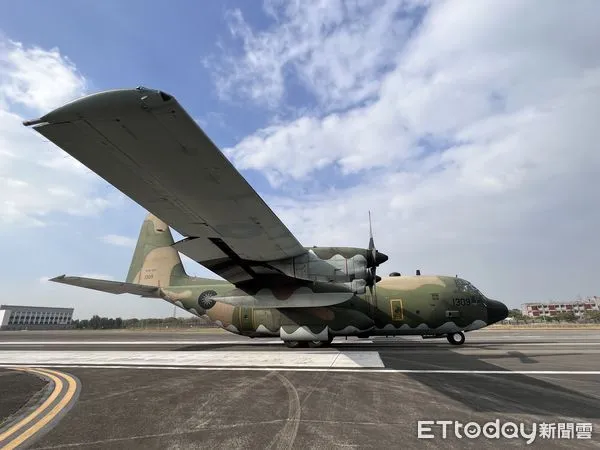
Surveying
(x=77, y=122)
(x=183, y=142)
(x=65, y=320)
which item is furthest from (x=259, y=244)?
(x=65, y=320)

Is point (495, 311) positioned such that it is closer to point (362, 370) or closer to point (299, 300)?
point (299, 300)

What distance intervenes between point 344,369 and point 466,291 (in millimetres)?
11581

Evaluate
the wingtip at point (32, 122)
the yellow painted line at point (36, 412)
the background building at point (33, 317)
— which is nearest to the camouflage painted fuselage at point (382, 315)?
the yellow painted line at point (36, 412)

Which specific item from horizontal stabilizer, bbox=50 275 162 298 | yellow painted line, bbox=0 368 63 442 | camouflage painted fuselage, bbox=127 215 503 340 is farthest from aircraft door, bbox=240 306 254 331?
yellow painted line, bbox=0 368 63 442

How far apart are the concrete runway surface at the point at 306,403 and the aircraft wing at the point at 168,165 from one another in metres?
4.38

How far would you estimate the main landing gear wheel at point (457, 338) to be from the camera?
18.8m

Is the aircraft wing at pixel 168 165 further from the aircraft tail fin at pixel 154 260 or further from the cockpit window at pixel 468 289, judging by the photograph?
the cockpit window at pixel 468 289

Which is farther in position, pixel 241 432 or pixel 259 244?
pixel 259 244

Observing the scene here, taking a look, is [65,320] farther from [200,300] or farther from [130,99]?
[130,99]

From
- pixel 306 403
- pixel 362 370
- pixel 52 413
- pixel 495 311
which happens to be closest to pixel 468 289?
pixel 495 311

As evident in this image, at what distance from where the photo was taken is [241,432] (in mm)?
4914

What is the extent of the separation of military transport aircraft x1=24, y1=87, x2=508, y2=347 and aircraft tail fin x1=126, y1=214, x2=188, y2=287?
71 mm

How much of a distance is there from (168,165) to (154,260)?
16.4m

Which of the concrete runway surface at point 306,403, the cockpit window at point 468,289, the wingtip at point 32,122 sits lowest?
the concrete runway surface at point 306,403
